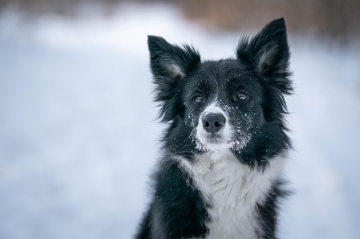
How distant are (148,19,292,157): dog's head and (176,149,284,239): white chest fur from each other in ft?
0.86

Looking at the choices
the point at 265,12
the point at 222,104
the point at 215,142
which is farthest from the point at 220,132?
the point at 265,12

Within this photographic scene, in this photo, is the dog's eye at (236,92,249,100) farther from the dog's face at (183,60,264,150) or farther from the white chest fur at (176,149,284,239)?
the white chest fur at (176,149,284,239)

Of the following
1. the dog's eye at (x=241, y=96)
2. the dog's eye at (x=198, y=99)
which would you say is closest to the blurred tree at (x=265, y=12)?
the dog's eye at (x=241, y=96)

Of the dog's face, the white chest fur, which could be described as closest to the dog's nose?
the dog's face

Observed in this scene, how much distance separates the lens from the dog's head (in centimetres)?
326

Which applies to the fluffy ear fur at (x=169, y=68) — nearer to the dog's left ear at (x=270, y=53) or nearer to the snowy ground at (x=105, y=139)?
the dog's left ear at (x=270, y=53)

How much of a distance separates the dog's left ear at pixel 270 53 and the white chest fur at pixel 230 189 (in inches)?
42.8

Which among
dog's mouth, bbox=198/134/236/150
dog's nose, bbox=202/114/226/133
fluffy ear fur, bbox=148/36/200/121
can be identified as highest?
fluffy ear fur, bbox=148/36/200/121

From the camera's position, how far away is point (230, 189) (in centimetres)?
326

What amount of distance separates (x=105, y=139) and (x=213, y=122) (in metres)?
4.90

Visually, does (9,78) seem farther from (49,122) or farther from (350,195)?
(350,195)

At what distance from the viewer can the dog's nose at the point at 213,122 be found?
295 cm

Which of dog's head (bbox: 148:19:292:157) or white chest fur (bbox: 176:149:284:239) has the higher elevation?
dog's head (bbox: 148:19:292:157)

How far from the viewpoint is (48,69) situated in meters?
11.2
